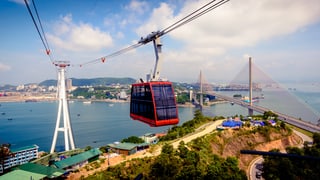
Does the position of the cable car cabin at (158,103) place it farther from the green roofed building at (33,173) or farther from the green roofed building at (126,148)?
the green roofed building at (126,148)

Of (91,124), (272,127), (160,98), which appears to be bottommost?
(91,124)

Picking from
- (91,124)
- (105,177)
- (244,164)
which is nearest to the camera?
(105,177)

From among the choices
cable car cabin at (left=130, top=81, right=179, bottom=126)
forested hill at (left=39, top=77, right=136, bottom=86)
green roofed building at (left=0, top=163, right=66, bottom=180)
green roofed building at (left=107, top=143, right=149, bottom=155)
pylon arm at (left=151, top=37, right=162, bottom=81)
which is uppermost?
forested hill at (left=39, top=77, right=136, bottom=86)

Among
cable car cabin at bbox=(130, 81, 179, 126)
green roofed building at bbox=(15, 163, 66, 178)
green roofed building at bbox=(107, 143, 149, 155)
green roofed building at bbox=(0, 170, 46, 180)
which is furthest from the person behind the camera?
green roofed building at bbox=(107, 143, 149, 155)

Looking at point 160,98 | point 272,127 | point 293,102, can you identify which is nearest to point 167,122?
point 160,98

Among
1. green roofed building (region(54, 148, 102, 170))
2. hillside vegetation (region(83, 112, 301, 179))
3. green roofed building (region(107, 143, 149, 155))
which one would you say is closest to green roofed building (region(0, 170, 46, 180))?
green roofed building (region(54, 148, 102, 170))

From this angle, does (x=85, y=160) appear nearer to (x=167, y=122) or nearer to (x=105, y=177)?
(x=105, y=177)

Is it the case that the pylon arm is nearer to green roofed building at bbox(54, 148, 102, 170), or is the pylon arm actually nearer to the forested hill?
green roofed building at bbox(54, 148, 102, 170)
